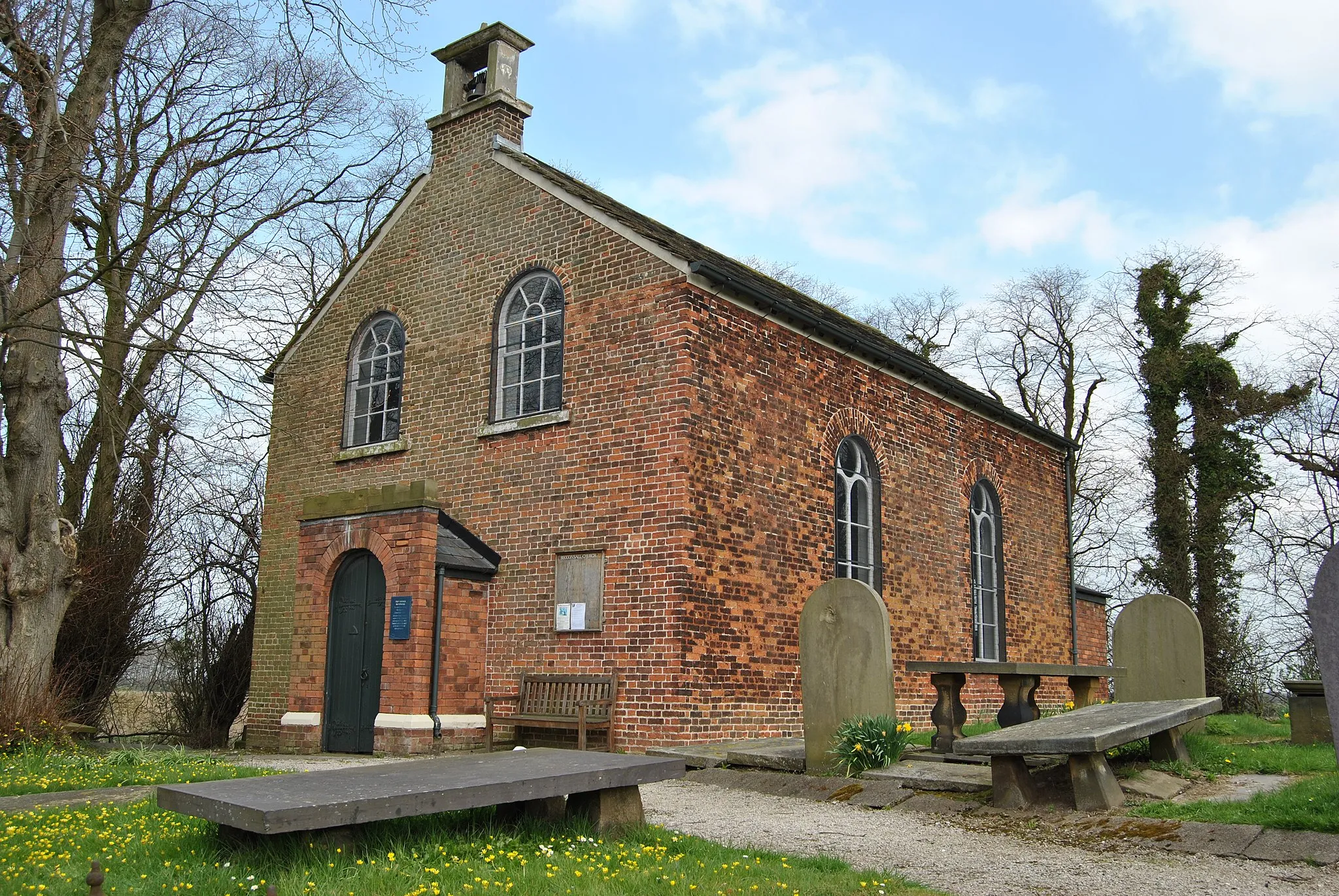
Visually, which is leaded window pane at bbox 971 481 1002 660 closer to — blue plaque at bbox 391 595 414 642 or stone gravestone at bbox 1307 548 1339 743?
blue plaque at bbox 391 595 414 642

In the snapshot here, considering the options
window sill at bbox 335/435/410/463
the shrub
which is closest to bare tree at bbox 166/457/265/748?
window sill at bbox 335/435/410/463

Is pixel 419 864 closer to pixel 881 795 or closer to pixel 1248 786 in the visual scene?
pixel 881 795

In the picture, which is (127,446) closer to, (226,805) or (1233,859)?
(226,805)

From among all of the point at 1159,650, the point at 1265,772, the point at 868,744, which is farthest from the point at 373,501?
the point at 1265,772

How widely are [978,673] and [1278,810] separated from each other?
113 inches

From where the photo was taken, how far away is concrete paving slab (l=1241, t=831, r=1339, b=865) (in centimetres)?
655

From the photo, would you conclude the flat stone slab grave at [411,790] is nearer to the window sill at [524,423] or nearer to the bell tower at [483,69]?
the window sill at [524,423]

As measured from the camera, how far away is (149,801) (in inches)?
309

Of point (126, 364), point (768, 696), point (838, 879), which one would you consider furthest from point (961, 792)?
point (126, 364)

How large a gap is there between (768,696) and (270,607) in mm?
7751

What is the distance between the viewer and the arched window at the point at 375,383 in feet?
52.1

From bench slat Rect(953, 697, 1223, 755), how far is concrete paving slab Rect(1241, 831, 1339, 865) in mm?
1078

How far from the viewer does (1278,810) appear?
7.41 m

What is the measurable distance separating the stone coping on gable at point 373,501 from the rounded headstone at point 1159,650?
26.4 feet
